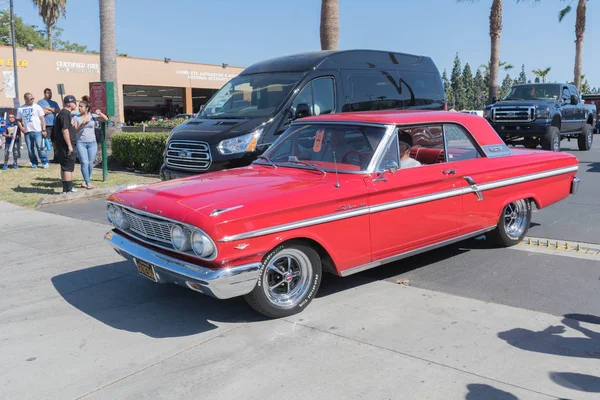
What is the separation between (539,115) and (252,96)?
352 inches

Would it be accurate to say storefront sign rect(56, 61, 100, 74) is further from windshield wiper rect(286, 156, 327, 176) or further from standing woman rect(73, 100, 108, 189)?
windshield wiper rect(286, 156, 327, 176)

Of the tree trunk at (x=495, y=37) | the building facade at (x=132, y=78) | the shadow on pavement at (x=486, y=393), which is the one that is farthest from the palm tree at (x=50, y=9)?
the shadow on pavement at (x=486, y=393)

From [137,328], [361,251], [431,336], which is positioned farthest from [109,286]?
[431,336]

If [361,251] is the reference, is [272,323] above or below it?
below

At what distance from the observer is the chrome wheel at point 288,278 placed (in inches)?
178

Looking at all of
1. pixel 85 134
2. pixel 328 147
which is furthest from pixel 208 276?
pixel 85 134

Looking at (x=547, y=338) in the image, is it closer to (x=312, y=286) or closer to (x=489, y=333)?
(x=489, y=333)

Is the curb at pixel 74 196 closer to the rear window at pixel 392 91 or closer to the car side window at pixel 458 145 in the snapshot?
the rear window at pixel 392 91

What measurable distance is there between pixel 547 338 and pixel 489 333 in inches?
15.9

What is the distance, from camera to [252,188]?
467cm

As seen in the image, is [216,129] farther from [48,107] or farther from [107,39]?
[48,107]

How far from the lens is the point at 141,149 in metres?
13.7

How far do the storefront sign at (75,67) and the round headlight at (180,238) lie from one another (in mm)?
36813

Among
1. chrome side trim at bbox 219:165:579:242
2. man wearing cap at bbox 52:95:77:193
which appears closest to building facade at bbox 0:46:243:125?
man wearing cap at bbox 52:95:77:193
